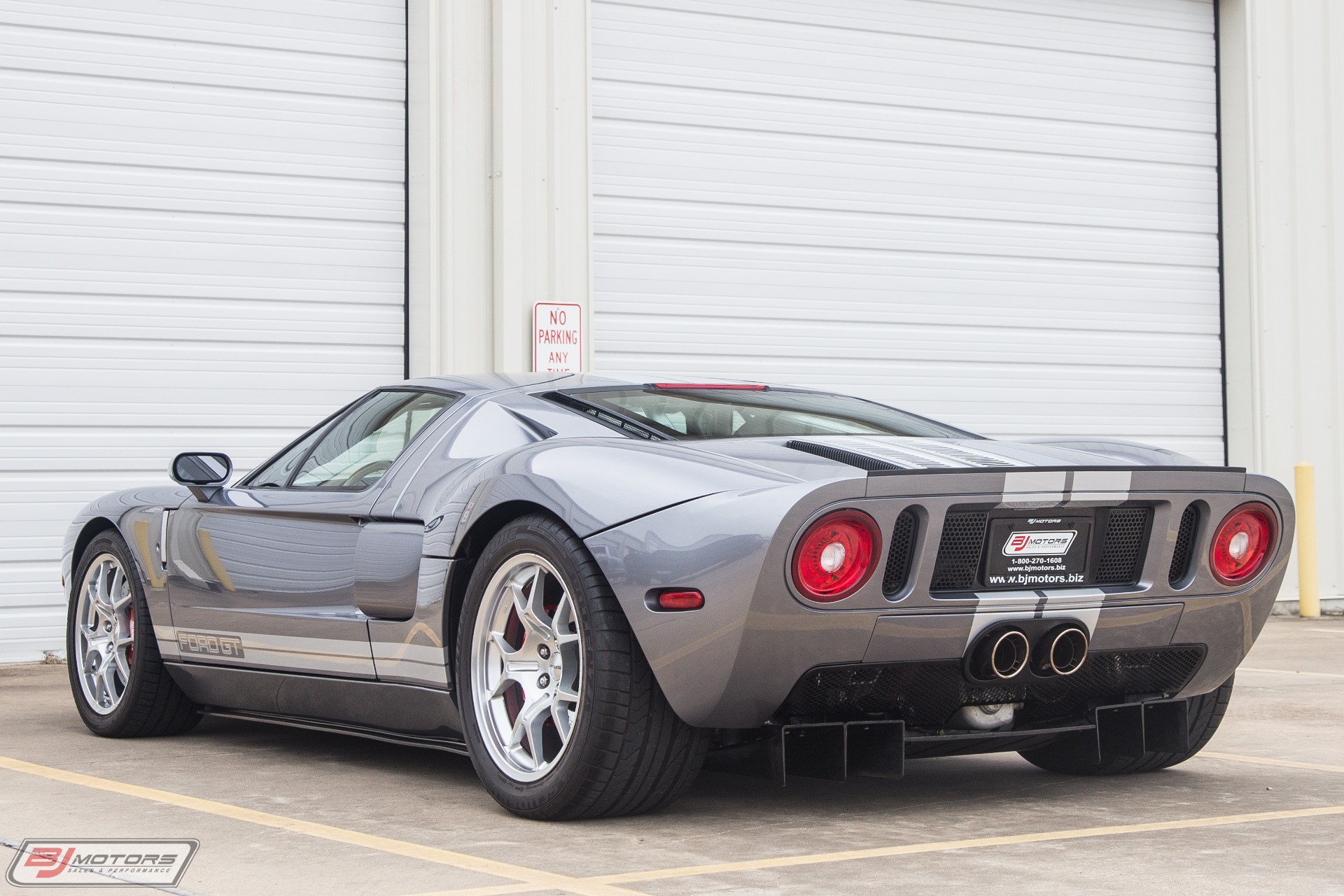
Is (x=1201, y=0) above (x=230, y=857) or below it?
above

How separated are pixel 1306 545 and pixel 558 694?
9217mm

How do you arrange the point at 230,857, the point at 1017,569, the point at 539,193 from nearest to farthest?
the point at 230,857
the point at 1017,569
the point at 539,193

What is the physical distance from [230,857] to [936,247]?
9039 mm

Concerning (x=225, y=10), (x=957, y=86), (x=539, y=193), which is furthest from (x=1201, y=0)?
(x=225, y=10)

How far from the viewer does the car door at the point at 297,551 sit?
4742 millimetres

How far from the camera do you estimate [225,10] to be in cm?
987

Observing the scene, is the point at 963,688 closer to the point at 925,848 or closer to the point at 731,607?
→ the point at 925,848

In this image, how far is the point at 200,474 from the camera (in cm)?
554

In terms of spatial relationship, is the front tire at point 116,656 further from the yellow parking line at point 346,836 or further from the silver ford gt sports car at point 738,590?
the silver ford gt sports car at point 738,590

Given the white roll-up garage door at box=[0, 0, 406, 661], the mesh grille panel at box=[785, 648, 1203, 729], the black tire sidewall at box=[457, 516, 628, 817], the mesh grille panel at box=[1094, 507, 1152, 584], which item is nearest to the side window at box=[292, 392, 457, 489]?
the black tire sidewall at box=[457, 516, 628, 817]

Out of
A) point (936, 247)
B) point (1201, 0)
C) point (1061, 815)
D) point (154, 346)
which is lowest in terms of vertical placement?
point (1061, 815)

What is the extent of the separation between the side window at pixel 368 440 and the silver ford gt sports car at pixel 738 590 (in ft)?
0.07

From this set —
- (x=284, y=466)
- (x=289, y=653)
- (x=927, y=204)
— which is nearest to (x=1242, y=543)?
(x=289, y=653)

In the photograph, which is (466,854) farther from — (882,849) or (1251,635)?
(1251,635)
